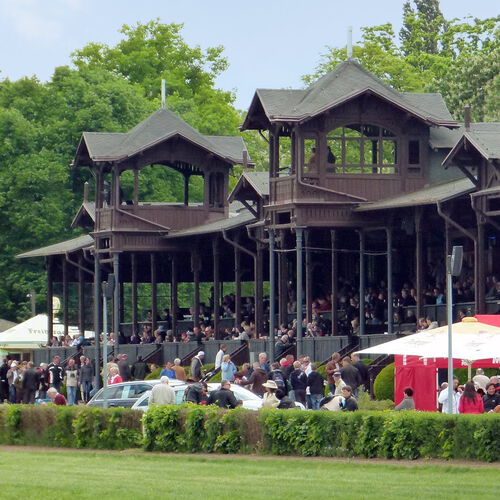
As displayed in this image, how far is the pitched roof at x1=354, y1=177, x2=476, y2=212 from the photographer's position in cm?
4219

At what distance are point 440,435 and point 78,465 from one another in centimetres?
585

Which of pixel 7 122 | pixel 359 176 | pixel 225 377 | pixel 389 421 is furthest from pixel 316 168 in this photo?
pixel 7 122

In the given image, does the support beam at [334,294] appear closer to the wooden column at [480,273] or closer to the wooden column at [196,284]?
the wooden column at [480,273]

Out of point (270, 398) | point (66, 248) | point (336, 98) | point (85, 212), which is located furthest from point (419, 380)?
point (66, 248)

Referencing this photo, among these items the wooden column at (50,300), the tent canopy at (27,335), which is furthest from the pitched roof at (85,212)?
the tent canopy at (27,335)

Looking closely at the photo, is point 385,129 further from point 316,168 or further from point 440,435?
point 440,435

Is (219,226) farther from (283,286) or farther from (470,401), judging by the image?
(470,401)

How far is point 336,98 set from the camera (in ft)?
155

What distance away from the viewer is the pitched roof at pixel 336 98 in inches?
1853

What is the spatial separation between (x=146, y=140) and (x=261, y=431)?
29108 millimetres

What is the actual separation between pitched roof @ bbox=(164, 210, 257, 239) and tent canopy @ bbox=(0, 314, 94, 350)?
8.79m

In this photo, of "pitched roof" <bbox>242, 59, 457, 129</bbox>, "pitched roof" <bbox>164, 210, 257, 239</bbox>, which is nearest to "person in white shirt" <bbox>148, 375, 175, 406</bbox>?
"pitched roof" <bbox>242, 59, 457, 129</bbox>

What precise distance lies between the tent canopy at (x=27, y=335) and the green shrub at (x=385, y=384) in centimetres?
2447

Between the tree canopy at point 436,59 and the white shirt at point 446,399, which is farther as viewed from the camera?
the tree canopy at point 436,59
